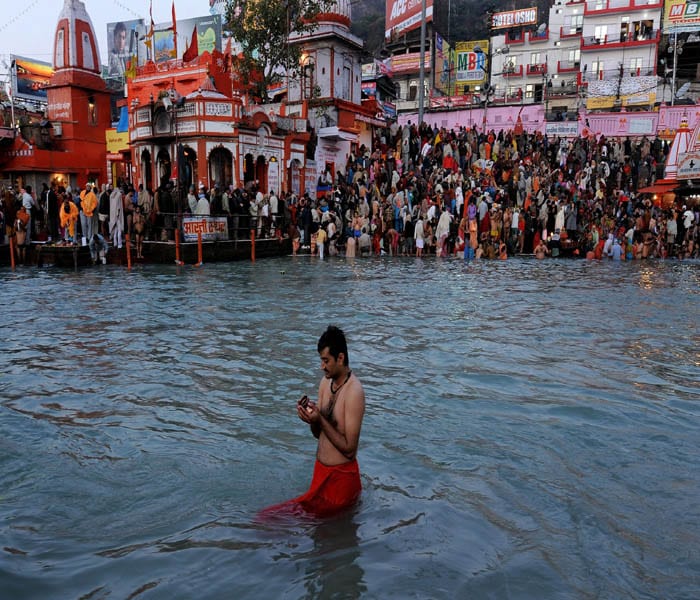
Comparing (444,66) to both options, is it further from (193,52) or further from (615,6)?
(193,52)

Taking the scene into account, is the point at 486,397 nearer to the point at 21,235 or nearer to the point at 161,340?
the point at 161,340

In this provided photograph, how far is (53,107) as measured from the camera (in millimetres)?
38656

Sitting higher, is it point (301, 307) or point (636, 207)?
point (636, 207)

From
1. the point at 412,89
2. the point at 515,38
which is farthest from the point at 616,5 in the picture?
the point at 412,89

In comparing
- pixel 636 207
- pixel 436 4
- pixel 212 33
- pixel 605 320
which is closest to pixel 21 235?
pixel 605 320

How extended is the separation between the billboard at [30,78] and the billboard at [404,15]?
30.3m

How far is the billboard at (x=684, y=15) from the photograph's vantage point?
57.9 meters

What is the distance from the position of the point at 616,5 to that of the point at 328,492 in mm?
68099

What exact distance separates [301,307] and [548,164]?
22.7 metres

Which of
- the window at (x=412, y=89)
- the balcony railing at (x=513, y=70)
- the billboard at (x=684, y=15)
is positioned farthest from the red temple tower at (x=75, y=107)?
the billboard at (x=684, y=15)

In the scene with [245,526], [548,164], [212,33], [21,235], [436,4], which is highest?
[436,4]

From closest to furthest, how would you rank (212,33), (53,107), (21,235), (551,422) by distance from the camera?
(551,422) → (21,235) → (53,107) → (212,33)

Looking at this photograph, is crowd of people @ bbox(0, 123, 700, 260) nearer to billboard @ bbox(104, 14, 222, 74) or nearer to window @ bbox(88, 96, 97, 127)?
window @ bbox(88, 96, 97, 127)

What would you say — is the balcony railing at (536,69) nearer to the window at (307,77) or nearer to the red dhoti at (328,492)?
the window at (307,77)
